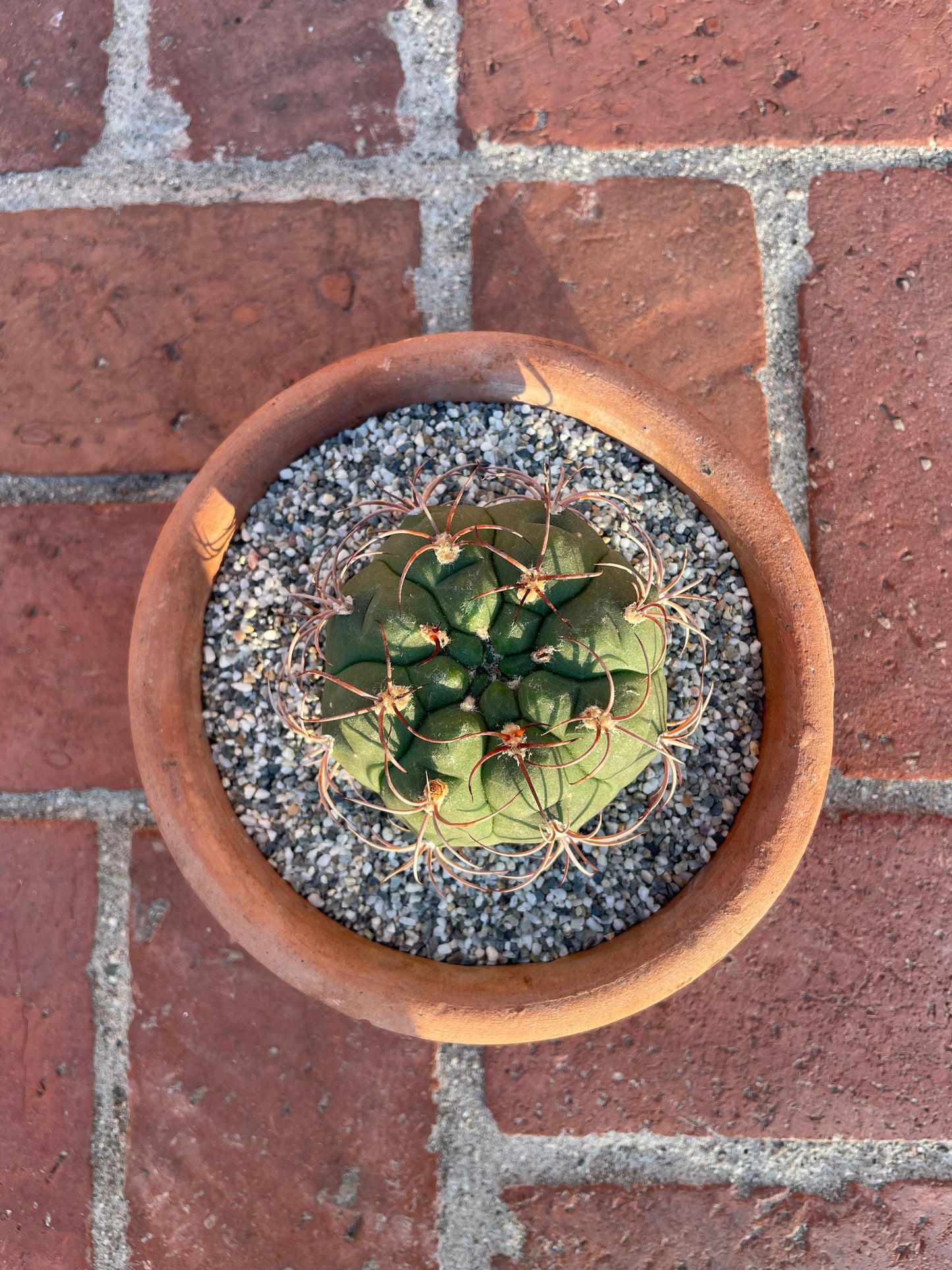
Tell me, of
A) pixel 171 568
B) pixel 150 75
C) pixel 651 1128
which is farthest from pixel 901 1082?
pixel 150 75

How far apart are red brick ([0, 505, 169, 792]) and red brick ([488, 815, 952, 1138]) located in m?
0.53

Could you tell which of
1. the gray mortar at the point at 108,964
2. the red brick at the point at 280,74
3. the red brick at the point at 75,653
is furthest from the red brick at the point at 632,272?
the gray mortar at the point at 108,964

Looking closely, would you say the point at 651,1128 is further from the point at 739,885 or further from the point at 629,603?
the point at 629,603

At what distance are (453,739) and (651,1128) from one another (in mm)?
579

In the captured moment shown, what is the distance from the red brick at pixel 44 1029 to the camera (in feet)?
3.06

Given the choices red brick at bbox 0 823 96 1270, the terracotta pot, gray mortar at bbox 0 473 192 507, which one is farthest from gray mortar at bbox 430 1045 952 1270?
gray mortar at bbox 0 473 192 507

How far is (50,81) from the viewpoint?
3.18 feet

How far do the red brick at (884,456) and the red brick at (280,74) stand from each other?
0.49 meters

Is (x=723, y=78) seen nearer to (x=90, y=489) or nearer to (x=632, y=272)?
(x=632, y=272)

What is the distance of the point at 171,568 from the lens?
77 centimetres

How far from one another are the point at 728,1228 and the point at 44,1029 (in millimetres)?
740

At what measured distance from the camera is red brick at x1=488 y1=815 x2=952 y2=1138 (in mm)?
904

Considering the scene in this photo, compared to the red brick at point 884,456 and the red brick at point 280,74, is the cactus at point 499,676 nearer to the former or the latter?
the red brick at point 884,456

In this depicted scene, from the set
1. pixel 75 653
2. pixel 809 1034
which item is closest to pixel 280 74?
pixel 75 653
